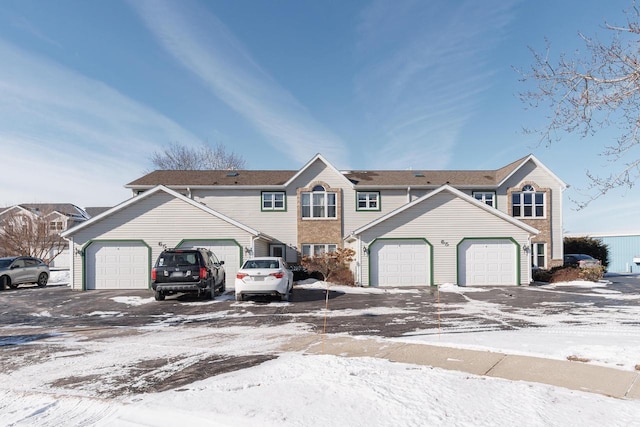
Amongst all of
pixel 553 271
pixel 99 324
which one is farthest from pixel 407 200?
pixel 99 324

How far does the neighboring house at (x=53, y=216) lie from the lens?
35.4 m

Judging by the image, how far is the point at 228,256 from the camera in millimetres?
20141

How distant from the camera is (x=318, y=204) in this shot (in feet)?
82.6

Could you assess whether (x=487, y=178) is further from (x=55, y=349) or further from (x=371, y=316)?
(x=55, y=349)

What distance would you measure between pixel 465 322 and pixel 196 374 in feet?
22.7

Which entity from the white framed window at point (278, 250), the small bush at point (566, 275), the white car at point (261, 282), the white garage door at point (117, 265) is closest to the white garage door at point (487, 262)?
the small bush at point (566, 275)

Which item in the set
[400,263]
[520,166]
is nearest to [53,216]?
[400,263]

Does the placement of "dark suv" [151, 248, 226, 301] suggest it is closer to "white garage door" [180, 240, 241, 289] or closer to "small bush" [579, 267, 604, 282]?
"white garage door" [180, 240, 241, 289]

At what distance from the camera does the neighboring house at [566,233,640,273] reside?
34.0 metres

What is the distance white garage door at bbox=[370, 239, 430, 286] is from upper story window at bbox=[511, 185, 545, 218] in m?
9.24

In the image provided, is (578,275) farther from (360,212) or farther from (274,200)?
(274,200)

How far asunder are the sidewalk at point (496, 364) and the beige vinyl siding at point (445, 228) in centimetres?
1294

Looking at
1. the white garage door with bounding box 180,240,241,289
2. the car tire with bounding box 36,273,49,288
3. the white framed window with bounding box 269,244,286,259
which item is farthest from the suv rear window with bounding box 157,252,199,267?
the car tire with bounding box 36,273,49,288

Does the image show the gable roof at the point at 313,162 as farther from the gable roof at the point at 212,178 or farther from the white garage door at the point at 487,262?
the white garage door at the point at 487,262
